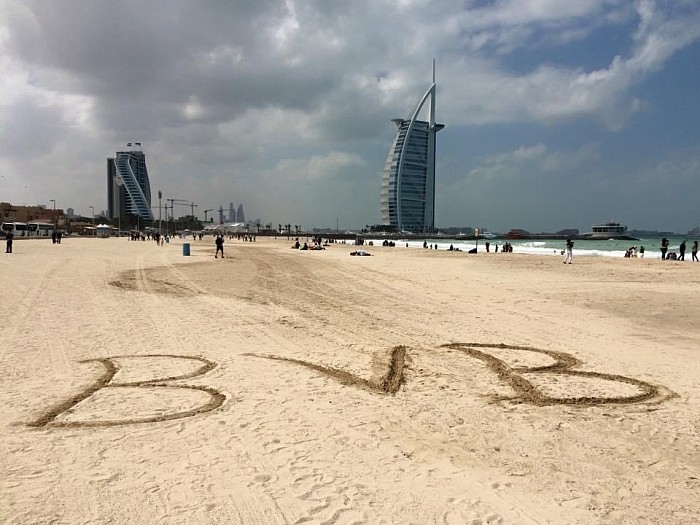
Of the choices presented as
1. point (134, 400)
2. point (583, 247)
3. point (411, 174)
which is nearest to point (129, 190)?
point (411, 174)

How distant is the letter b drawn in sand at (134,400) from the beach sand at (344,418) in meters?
0.03

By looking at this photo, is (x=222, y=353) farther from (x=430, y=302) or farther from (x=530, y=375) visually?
(x=430, y=302)

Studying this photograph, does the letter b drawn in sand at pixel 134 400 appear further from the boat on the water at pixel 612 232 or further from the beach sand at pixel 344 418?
the boat on the water at pixel 612 232

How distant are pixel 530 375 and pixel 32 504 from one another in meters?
5.93

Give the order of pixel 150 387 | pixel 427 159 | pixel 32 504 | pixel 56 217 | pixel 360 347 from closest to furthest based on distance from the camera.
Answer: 1. pixel 32 504
2. pixel 150 387
3. pixel 360 347
4. pixel 56 217
5. pixel 427 159

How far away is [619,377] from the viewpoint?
6.54 metres

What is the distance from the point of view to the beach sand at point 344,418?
3.37 meters

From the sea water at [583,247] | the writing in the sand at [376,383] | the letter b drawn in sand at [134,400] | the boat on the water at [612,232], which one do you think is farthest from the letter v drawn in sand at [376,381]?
the boat on the water at [612,232]

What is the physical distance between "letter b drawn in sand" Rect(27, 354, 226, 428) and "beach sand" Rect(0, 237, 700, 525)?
0.03 meters

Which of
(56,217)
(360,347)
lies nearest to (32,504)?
(360,347)

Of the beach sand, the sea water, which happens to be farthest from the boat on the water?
the beach sand

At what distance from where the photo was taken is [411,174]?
600ft

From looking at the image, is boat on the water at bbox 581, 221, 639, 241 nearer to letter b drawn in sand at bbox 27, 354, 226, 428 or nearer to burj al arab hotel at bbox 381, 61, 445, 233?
burj al arab hotel at bbox 381, 61, 445, 233

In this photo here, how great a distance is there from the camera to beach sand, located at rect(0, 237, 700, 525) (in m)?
3.37
